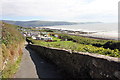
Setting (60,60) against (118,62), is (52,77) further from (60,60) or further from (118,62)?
(118,62)

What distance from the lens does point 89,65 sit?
4.44 meters

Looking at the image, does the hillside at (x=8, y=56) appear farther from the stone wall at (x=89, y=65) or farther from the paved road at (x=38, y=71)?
the stone wall at (x=89, y=65)

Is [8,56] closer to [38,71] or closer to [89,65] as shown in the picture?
[38,71]

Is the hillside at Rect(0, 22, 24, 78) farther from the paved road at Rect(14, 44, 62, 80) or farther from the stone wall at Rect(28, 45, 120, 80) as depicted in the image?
the stone wall at Rect(28, 45, 120, 80)

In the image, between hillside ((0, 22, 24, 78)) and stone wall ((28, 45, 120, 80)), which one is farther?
hillside ((0, 22, 24, 78))

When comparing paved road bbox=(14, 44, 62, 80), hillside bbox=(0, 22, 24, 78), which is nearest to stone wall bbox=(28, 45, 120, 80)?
paved road bbox=(14, 44, 62, 80)

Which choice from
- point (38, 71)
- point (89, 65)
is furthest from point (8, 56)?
point (89, 65)

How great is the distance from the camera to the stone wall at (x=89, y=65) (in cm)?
344

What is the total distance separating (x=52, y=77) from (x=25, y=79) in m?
1.54

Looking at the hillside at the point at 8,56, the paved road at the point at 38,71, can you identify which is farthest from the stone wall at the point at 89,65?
the hillside at the point at 8,56

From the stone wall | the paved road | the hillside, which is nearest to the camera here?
the stone wall

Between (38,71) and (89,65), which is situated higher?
(89,65)

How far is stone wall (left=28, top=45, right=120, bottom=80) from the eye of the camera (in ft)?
11.3

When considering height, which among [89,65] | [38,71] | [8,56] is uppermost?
[89,65]
